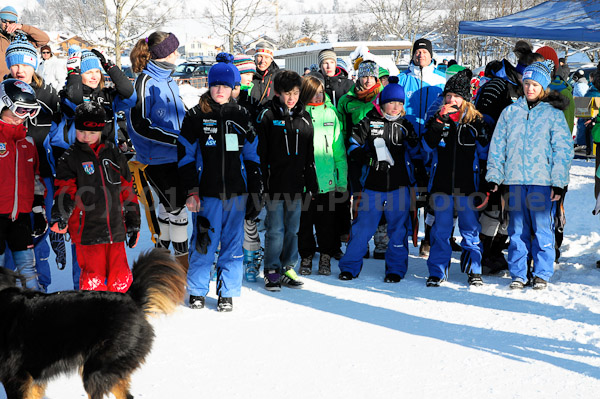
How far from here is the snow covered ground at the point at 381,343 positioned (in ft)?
12.1

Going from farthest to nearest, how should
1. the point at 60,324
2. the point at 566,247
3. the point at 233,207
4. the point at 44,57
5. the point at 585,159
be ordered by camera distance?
the point at 585,159
the point at 44,57
the point at 566,247
the point at 233,207
the point at 60,324

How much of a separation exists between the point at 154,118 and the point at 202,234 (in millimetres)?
1241

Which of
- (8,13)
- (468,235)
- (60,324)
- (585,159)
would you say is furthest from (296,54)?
(60,324)

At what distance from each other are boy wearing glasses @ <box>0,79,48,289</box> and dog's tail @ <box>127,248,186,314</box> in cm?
163

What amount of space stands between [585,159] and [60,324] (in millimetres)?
13748

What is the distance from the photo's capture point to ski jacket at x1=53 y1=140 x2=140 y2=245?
4283 mm

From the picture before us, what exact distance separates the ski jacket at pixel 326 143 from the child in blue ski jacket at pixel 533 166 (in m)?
1.55

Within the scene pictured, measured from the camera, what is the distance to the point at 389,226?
607 cm

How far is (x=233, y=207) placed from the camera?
5.07m

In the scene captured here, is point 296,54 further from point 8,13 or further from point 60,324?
point 60,324

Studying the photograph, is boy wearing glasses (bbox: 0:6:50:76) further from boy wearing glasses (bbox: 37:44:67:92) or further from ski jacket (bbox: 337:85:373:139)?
ski jacket (bbox: 337:85:373:139)

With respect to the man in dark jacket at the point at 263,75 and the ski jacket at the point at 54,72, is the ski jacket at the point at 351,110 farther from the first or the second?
the ski jacket at the point at 54,72

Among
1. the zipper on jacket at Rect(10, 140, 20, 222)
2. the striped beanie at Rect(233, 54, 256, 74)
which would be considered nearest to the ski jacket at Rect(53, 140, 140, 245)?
the zipper on jacket at Rect(10, 140, 20, 222)

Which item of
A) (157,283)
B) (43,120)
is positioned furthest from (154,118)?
(157,283)
